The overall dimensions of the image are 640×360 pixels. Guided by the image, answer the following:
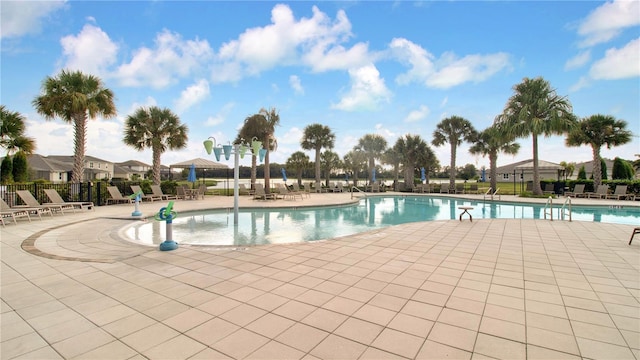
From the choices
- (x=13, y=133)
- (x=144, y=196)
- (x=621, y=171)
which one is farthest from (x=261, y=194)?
(x=621, y=171)

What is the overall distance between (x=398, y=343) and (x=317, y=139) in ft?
72.9

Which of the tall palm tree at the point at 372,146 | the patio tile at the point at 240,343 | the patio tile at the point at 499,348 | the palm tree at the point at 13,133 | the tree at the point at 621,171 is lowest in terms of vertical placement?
the patio tile at the point at 499,348

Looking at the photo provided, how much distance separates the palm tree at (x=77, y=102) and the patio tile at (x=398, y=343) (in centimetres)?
1456

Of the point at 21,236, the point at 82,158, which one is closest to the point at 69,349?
the point at 21,236

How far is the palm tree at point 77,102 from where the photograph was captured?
1147 centimetres

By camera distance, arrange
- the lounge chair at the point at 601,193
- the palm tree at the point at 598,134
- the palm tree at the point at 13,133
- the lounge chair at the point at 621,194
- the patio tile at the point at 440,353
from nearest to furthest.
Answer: the patio tile at the point at 440,353 < the palm tree at the point at 13,133 < the lounge chair at the point at 621,194 < the lounge chair at the point at 601,193 < the palm tree at the point at 598,134

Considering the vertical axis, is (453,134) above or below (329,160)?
above

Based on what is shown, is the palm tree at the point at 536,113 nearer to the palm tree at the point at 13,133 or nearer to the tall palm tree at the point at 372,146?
the tall palm tree at the point at 372,146

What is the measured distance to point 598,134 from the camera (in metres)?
16.8

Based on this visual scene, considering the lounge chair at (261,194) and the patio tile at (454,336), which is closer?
the patio tile at (454,336)

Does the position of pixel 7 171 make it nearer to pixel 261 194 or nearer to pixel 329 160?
pixel 261 194

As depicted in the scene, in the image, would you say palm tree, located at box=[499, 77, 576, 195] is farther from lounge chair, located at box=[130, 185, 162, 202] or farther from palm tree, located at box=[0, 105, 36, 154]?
palm tree, located at box=[0, 105, 36, 154]

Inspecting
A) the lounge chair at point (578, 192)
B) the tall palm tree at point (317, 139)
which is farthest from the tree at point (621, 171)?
the tall palm tree at point (317, 139)

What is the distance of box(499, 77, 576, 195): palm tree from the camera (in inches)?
628
